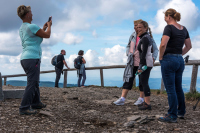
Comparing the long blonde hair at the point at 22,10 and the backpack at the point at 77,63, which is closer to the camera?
the long blonde hair at the point at 22,10

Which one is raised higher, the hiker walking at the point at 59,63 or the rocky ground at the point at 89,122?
the hiker walking at the point at 59,63

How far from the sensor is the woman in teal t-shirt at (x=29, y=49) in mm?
4172

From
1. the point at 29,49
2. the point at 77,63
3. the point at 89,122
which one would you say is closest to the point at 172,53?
the point at 89,122

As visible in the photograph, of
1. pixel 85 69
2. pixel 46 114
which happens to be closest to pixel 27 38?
pixel 46 114

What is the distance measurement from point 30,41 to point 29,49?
16 centimetres

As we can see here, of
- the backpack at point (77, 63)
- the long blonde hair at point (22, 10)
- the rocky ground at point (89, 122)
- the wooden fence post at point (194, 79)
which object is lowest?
the rocky ground at point (89, 122)

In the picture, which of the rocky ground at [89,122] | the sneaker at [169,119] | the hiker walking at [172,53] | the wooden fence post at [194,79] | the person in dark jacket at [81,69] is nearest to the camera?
the rocky ground at [89,122]

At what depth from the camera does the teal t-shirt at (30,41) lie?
417cm

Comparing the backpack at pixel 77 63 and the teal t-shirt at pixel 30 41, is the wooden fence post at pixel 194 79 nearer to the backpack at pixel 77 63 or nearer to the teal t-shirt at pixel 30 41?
the backpack at pixel 77 63

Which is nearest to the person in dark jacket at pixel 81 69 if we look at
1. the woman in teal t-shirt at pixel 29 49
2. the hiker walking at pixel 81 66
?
the hiker walking at pixel 81 66

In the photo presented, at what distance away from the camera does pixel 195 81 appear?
26.9 ft

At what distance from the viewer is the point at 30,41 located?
422cm

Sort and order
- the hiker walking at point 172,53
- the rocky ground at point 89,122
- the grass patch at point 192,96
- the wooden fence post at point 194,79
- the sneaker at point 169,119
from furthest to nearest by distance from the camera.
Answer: the wooden fence post at point 194,79, the grass patch at point 192,96, the sneaker at point 169,119, the hiker walking at point 172,53, the rocky ground at point 89,122

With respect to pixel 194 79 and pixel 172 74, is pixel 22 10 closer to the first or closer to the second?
pixel 172 74
